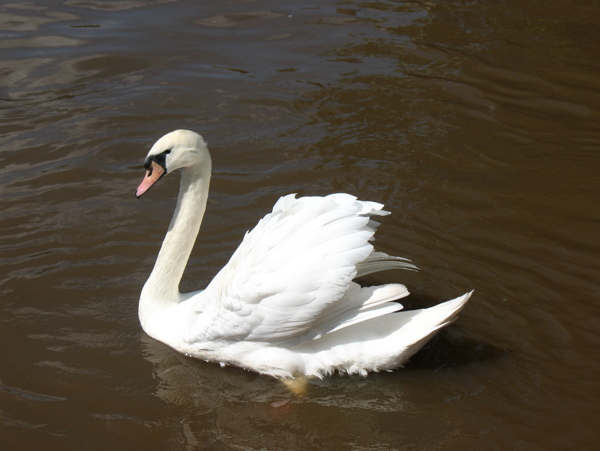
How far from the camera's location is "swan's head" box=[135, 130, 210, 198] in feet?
16.1

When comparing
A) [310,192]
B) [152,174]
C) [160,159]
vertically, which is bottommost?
[310,192]

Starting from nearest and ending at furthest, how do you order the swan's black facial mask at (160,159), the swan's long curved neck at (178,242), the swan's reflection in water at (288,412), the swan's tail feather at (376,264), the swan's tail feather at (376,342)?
the swan's reflection in water at (288,412)
the swan's tail feather at (376,342)
the swan's tail feather at (376,264)
the swan's black facial mask at (160,159)
the swan's long curved neck at (178,242)

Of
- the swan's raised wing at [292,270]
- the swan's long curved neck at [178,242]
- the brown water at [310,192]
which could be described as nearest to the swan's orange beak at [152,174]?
the swan's long curved neck at [178,242]

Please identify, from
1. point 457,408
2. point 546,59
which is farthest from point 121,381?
point 546,59

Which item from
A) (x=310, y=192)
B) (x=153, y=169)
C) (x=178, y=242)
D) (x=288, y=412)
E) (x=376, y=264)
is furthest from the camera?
(x=310, y=192)

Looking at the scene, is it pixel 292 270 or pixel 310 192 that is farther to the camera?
pixel 310 192

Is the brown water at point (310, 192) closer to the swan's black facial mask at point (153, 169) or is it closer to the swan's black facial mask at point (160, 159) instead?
the swan's black facial mask at point (153, 169)

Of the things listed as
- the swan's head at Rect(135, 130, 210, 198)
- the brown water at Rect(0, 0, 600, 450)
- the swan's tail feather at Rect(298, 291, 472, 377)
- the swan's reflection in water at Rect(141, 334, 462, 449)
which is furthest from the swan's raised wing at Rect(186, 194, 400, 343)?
the swan's head at Rect(135, 130, 210, 198)

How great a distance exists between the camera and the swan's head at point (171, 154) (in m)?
4.91

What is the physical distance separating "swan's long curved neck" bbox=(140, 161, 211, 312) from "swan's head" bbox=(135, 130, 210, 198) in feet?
0.43

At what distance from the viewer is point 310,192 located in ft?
22.2

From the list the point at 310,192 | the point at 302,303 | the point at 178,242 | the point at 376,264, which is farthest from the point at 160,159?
the point at 310,192

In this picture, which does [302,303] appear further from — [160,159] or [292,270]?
[160,159]

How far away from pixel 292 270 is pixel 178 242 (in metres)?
1.14
